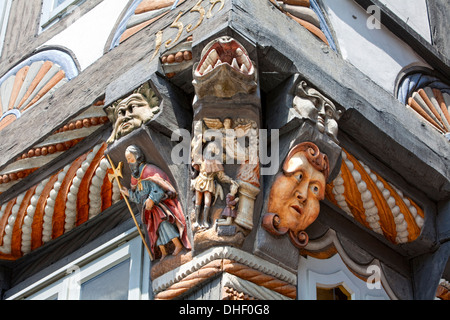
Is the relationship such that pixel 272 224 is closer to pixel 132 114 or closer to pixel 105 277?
pixel 132 114

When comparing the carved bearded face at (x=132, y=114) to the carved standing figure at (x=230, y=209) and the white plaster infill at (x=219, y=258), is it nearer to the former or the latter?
the carved standing figure at (x=230, y=209)

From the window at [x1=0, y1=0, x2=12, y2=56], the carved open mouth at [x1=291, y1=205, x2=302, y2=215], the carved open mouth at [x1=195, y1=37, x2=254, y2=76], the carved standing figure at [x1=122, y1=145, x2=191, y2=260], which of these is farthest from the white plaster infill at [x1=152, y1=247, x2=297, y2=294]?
the window at [x1=0, y1=0, x2=12, y2=56]

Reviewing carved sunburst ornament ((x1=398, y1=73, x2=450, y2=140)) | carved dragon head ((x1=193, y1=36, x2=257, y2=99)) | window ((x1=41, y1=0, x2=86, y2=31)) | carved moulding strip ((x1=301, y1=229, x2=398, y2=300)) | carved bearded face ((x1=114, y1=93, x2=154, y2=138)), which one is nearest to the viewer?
carved dragon head ((x1=193, y1=36, x2=257, y2=99))

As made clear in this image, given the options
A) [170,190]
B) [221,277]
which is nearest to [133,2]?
[170,190]

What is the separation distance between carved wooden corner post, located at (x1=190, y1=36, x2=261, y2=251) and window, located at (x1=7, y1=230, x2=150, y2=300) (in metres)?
0.55

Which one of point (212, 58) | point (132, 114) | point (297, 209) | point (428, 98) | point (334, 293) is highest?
point (428, 98)

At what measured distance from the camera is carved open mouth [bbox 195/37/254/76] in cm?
634

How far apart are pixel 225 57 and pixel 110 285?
141 cm

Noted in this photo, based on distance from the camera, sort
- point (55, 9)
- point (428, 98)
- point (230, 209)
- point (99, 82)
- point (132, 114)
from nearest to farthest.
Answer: point (230, 209) → point (132, 114) → point (99, 82) → point (428, 98) → point (55, 9)

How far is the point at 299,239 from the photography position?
6402 millimetres

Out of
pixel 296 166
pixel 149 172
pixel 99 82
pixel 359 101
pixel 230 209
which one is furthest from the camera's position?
pixel 99 82

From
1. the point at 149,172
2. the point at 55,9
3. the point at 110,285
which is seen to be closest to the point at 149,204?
the point at 149,172

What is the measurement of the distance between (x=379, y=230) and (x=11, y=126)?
238 cm

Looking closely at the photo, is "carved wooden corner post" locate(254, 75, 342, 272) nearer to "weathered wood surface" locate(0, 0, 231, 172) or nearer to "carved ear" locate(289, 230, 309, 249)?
"carved ear" locate(289, 230, 309, 249)
